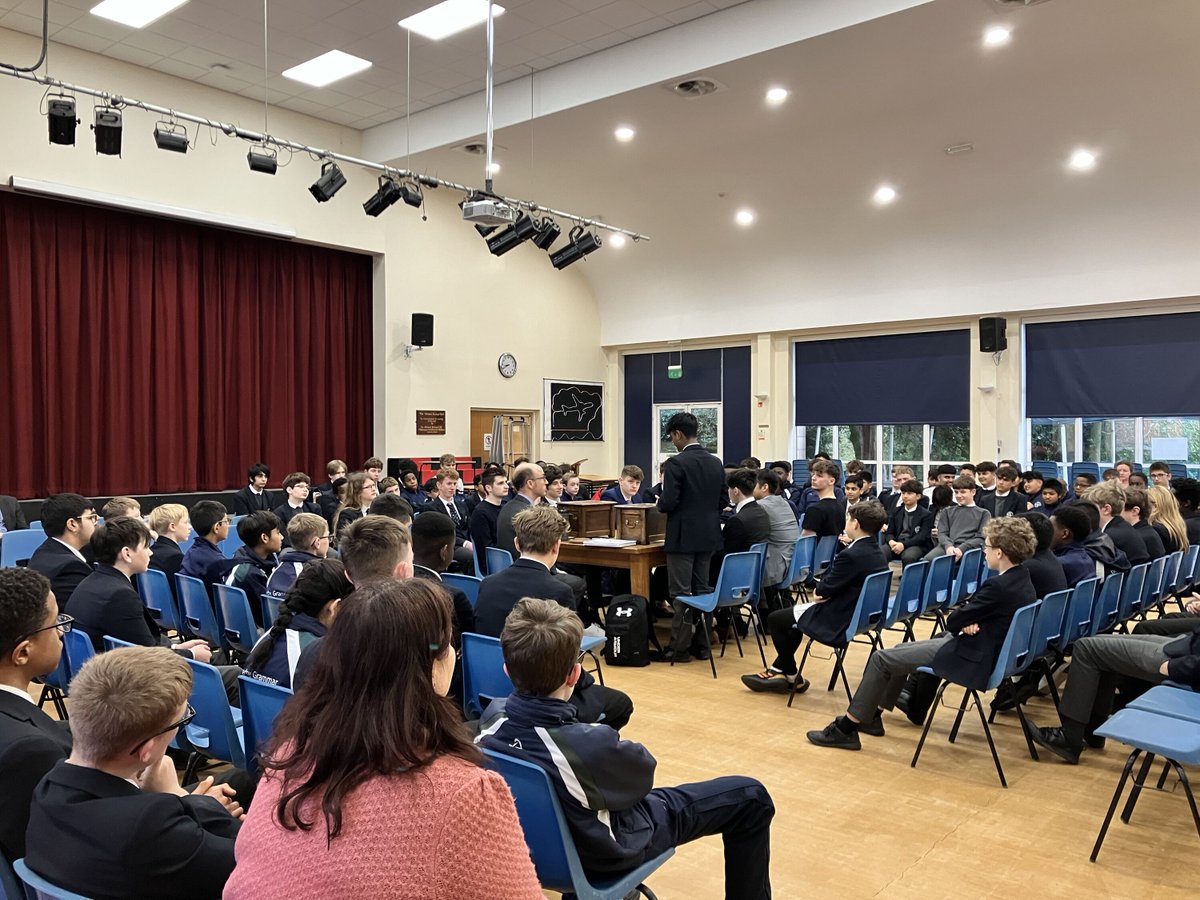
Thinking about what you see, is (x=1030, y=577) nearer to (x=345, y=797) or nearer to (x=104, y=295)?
(x=345, y=797)

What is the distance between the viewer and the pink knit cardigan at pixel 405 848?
119 cm

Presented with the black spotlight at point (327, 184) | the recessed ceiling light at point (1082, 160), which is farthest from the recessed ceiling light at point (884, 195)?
the black spotlight at point (327, 184)

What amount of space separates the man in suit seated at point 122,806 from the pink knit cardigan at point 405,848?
51 cm

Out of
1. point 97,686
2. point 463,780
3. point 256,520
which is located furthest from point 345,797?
point 256,520

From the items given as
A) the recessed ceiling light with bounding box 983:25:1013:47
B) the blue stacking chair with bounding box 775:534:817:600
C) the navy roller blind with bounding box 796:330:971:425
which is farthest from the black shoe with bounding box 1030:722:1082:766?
the navy roller blind with bounding box 796:330:971:425

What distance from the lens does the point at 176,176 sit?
10.2 m

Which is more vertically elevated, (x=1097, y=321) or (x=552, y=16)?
(x=552, y=16)

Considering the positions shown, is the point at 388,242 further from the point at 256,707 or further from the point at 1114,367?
the point at 256,707

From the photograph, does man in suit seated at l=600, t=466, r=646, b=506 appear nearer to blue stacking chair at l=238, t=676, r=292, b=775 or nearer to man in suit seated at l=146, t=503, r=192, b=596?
man in suit seated at l=146, t=503, r=192, b=596

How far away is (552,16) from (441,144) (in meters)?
3.02

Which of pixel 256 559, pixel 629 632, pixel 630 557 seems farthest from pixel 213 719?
pixel 630 557

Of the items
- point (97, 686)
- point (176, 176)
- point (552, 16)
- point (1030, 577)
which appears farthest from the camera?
point (176, 176)

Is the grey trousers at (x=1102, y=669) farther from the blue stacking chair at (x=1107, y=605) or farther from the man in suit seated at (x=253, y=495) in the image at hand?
the man in suit seated at (x=253, y=495)

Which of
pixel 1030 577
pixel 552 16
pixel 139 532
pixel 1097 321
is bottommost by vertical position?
pixel 1030 577
